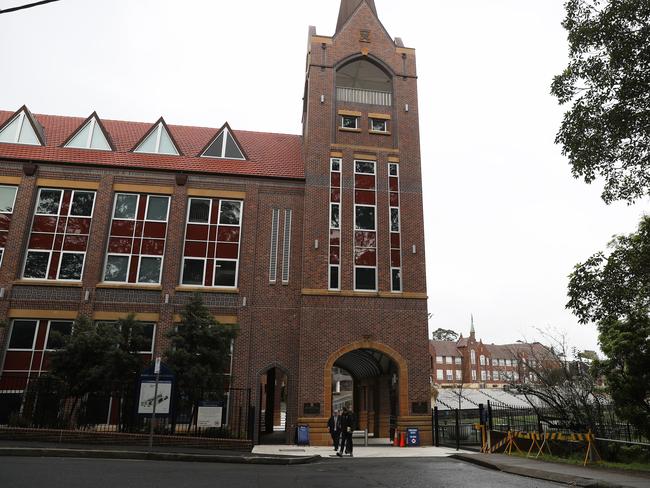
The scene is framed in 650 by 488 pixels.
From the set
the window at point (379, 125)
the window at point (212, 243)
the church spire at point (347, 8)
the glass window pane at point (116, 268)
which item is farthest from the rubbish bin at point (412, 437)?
the church spire at point (347, 8)

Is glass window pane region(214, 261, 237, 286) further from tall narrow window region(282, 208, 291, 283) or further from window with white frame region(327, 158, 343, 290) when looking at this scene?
window with white frame region(327, 158, 343, 290)

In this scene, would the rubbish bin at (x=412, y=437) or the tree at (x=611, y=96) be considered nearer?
the tree at (x=611, y=96)

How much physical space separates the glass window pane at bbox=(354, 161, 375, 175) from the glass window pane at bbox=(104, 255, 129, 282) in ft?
39.5

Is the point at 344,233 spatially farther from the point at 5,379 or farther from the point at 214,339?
the point at 5,379

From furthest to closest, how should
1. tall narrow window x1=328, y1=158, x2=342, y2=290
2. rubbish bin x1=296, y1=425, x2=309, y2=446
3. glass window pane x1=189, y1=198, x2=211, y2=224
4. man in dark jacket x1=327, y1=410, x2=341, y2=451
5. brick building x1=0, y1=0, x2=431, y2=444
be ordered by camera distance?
glass window pane x1=189, y1=198, x2=211, y2=224 → tall narrow window x1=328, y1=158, x2=342, y2=290 → brick building x1=0, y1=0, x2=431, y2=444 → rubbish bin x1=296, y1=425, x2=309, y2=446 → man in dark jacket x1=327, y1=410, x2=341, y2=451

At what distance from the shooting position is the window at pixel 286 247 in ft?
80.4

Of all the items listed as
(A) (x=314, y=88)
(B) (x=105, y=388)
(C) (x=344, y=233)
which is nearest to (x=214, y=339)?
(B) (x=105, y=388)

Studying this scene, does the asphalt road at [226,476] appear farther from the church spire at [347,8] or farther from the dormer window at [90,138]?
the church spire at [347,8]

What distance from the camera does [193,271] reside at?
957 inches

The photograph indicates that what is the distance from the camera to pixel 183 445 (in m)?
16.0

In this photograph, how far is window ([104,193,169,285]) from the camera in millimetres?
23891

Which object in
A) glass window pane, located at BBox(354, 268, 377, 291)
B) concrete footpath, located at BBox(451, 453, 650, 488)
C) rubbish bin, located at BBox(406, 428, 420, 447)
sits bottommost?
concrete footpath, located at BBox(451, 453, 650, 488)

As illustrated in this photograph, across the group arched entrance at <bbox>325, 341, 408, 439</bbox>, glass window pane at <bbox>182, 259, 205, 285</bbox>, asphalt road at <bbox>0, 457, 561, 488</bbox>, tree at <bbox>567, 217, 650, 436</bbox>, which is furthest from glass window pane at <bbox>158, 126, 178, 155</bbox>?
tree at <bbox>567, 217, 650, 436</bbox>

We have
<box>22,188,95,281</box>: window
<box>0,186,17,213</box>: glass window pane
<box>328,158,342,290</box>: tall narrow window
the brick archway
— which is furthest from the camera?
<box>0,186,17,213</box>: glass window pane
